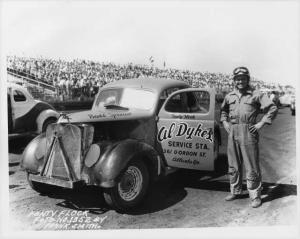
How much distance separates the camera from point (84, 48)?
5.70 metres

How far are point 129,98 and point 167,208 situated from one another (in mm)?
1775

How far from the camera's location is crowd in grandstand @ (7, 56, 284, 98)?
5625 millimetres

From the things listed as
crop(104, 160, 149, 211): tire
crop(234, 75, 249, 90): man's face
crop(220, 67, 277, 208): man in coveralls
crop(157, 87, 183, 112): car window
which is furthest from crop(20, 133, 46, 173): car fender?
crop(234, 75, 249, 90): man's face

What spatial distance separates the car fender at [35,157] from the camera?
4508mm

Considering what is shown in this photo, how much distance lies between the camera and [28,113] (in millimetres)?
7988

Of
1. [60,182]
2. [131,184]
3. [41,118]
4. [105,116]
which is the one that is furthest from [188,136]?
[41,118]

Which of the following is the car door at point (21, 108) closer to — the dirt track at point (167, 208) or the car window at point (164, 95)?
the dirt track at point (167, 208)

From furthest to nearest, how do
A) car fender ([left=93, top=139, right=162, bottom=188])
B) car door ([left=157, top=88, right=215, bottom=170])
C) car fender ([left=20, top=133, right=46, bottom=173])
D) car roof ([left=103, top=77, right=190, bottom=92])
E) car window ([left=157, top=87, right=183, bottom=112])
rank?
car roof ([left=103, top=77, right=190, bottom=92]) → car window ([left=157, top=87, right=183, bottom=112]) → car door ([left=157, top=88, right=215, bottom=170]) → car fender ([left=20, top=133, right=46, bottom=173]) → car fender ([left=93, top=139, right=162, bottom=188])

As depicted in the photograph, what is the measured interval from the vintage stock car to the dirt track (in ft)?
0.89

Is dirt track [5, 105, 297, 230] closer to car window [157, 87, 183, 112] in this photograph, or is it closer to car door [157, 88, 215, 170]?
car door [157, 88, 215, 170]

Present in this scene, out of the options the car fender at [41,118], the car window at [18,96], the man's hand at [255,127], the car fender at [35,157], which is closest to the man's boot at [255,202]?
the man's hand at [255,127]

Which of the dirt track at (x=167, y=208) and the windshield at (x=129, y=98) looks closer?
the dirt track at (x=167, y=208)

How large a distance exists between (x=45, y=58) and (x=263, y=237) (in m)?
4.32

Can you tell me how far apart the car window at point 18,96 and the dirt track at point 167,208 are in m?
2.70
